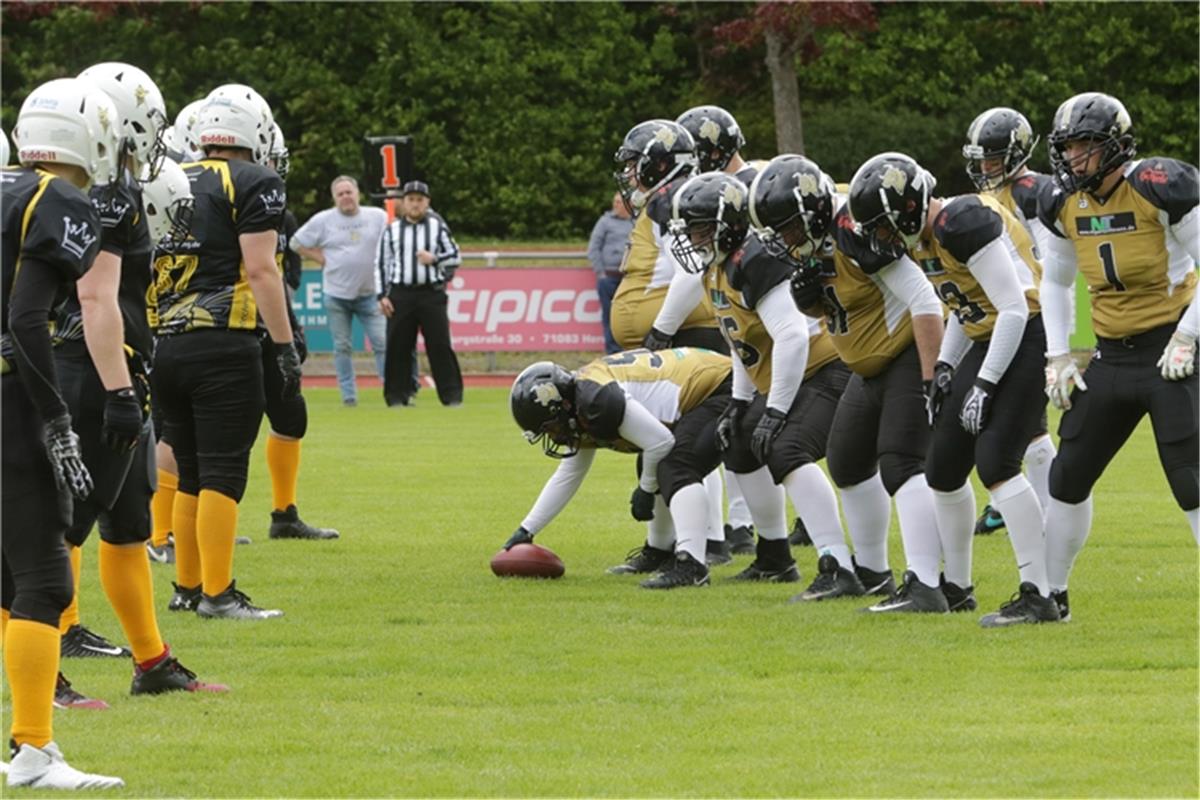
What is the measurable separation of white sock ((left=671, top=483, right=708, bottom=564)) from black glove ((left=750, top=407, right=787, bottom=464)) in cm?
60

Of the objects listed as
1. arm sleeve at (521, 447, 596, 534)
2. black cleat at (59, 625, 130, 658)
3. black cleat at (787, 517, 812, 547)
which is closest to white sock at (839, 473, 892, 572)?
arm sleeve at (521, 447, 596, 534)

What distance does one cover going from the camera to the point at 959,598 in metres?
7.84

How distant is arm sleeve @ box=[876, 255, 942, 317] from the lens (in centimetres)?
759

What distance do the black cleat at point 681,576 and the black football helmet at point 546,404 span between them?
68cm

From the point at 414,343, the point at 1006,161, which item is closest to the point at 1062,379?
Answer: the point at 1006,161

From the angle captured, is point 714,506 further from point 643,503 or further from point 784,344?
point 784,344

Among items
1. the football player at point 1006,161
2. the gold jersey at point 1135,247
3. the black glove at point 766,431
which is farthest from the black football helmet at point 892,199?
the football player at point 1006,161

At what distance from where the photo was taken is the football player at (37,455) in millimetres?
5184

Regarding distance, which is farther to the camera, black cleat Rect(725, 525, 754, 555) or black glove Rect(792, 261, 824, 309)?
black cleat Rect(725, 525, 754, 555)

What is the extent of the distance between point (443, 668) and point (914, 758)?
6.58ft

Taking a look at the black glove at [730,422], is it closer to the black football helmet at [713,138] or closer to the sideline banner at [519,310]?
the black football helmet at [713,138]

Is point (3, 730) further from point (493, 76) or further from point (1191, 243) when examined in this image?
point (493, 76)

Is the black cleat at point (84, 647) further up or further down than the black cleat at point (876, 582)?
further up

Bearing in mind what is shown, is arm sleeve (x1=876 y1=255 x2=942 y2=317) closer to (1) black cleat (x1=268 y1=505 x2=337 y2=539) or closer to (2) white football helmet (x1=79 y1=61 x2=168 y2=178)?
A: (2) white football helmet (x1=79 y1=61 x2=168 y2=178)
